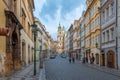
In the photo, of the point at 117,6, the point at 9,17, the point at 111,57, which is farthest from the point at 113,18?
the point at 9,17

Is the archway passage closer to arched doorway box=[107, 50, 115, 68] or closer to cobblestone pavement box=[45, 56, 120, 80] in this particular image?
cobblestone pavement box=[45, 56, 120, 80]

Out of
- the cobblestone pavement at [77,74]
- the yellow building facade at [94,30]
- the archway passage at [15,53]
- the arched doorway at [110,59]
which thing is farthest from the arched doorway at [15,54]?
the yellow building facade at [94,30]

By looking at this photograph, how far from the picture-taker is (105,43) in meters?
42.3

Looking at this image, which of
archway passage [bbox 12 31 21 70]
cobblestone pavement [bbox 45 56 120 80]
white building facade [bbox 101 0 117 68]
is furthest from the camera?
white building facade [bbox 101 0 117 68]

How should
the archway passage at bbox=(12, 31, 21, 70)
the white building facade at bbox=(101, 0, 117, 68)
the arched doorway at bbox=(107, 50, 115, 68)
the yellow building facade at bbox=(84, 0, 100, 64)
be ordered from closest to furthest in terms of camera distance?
the archway passage at bbox=(12, 31, 21, 70) < the white building facade at bbox=(101, 0, 117, 68) < the arched doorway at bbox=(107, 50, 115, 68) < the yellow building facade at bbox=(84, 0, 100, 64)

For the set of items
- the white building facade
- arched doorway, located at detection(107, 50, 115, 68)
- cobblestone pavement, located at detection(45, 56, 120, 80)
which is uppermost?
the white building facade

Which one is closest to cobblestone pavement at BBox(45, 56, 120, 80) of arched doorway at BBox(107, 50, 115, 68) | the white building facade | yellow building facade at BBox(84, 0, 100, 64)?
arched doorway at BBox(107, 50, 115, 68)

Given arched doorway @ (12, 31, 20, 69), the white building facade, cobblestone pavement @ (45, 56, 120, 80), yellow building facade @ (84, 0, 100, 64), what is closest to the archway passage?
arched doorway @ (12, 31, 20, 69)

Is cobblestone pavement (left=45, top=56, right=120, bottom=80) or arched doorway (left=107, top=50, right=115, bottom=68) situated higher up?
arched doorway (left=107, top=50, right=115, bottom=68)

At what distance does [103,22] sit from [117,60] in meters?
11.2

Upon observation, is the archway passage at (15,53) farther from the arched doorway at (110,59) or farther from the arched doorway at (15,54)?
the arched doorway at (110,59)

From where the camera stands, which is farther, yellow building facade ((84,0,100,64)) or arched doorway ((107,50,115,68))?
yellow building facade ((84,0,100,64))

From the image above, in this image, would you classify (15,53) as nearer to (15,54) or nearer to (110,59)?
(15,54)

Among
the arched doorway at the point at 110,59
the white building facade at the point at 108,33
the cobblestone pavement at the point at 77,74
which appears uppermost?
the white building facade at the point at 108,33
